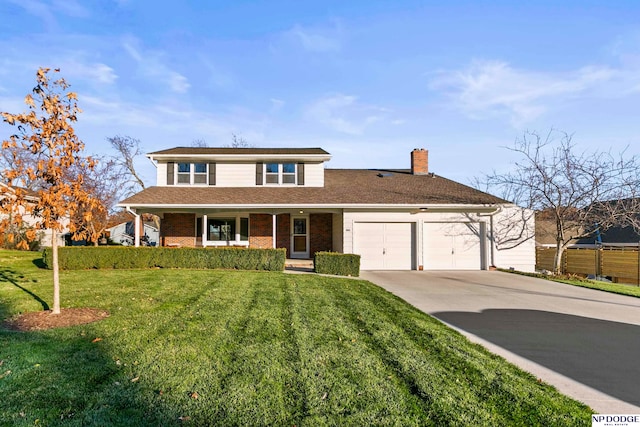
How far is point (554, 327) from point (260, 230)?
551 inches

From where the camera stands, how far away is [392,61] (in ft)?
42.2

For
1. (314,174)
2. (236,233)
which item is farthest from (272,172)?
(236,233)

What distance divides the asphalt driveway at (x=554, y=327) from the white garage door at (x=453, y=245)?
3.26 m

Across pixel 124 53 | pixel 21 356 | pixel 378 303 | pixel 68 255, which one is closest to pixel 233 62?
pixel 124 53

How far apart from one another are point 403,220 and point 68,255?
42.7ft

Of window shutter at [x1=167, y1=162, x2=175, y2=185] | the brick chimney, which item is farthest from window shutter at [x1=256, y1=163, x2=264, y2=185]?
the brick chimney

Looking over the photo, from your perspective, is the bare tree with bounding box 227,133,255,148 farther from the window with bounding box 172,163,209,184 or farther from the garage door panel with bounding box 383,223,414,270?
the garage door panel with bounding box 383,223,414,270

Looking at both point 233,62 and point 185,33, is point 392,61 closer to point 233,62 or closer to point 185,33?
point 233,62

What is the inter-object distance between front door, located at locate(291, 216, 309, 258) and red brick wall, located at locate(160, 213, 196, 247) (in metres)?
5.07

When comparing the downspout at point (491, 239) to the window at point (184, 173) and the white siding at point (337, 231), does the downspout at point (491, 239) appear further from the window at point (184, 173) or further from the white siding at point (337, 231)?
the window at point (184, 173)

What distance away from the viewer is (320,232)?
18297 millimetres

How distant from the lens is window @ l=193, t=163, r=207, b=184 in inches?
686

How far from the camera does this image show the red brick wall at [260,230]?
18.0 meters

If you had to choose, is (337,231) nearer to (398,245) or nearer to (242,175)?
(398,245)
